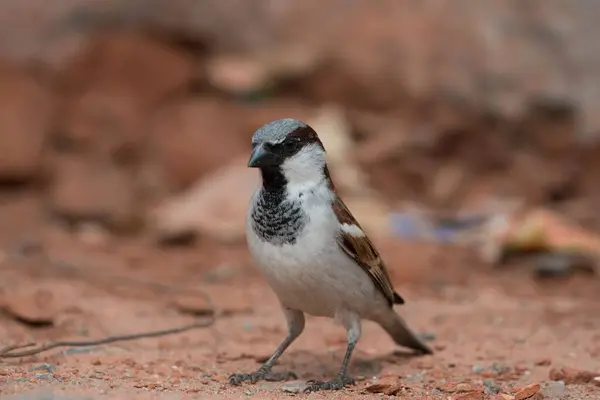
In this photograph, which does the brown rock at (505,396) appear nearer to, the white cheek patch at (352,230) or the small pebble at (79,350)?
the white cheek patch at (352,230)

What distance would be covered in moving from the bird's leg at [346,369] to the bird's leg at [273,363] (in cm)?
26

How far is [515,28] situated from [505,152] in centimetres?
133

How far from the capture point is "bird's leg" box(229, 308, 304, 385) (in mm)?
4785

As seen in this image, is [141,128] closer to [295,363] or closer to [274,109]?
[274,109]

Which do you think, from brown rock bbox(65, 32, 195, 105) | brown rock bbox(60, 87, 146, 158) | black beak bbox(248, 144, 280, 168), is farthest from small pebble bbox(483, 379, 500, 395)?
brown rock bbox(65, 32, 195, 105)

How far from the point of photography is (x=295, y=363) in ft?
17.9

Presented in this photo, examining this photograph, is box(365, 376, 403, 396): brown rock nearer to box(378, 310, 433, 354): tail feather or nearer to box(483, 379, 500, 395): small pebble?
box(483, 379, 500, 395): small pebble

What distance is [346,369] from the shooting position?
488 cm

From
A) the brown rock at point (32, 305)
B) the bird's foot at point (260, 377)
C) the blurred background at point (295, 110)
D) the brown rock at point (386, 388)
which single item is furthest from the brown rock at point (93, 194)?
the brown rock at point (386, 388)

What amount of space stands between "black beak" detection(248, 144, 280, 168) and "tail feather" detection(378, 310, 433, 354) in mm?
1132

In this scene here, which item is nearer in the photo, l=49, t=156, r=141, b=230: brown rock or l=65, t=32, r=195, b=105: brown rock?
l=49, t=156, r=141, b=230: brown rock

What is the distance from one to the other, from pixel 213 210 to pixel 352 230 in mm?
4553

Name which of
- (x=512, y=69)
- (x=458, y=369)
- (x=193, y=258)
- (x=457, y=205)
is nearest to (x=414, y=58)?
(x=512, y=69)

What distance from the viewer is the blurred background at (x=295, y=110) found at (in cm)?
962
